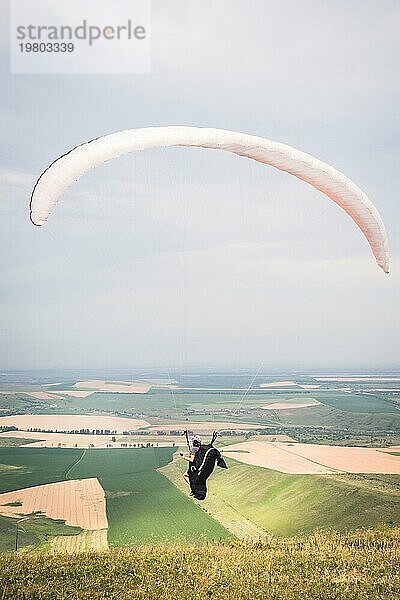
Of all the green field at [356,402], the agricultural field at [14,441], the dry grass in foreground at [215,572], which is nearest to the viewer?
the dry grass in foreground at [215,572]

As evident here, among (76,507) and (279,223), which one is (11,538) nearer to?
(76,507)

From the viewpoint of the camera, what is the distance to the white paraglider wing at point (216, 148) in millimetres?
3756

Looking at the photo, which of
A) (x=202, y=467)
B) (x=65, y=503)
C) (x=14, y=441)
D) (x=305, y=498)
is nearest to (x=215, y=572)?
(x=305, y=498)

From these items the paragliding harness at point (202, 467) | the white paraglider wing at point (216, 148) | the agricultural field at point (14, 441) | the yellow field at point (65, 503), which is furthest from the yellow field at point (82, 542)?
the white paraglider wing at point (216, 148)

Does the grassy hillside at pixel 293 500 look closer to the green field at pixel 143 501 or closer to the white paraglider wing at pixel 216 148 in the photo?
the green field at pixel 143 501

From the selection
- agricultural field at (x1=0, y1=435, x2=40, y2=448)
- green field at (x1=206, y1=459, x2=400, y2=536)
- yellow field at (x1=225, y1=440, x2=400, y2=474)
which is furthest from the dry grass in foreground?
agricultural field at (x1=0, y1=435, x2=40, y2=448)

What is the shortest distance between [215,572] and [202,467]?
1.62 m

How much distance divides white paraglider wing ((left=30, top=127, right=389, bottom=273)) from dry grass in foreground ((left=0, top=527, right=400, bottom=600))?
253 centimetres

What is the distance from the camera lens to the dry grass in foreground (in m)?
5.25

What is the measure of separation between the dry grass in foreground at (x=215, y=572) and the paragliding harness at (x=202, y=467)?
4.48 feet

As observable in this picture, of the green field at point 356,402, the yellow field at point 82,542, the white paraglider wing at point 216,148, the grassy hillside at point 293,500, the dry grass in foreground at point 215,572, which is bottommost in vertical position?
the dry grass in foreground at point 215,572

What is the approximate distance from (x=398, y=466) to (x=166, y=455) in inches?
90.5

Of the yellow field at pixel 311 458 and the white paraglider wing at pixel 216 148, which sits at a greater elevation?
the white paraglider wing at pixel 216 148

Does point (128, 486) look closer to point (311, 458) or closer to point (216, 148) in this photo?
point (311, 458)
